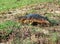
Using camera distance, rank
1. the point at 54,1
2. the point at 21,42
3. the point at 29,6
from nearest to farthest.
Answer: the point at 21,42 → the point at 29,6 → the point at 54,1

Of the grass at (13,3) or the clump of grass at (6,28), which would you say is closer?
the clump of grass at (6,28)

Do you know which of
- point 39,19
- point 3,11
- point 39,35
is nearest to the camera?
point 39,35

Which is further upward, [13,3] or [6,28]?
[6,28]

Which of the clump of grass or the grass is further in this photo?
the grass

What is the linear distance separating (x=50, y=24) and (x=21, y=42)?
284cm

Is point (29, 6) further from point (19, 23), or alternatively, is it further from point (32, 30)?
point (32, 30)

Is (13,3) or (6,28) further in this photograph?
(13,3)

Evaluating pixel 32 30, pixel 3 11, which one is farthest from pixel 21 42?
pixel 3 11

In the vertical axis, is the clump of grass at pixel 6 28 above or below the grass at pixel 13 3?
above

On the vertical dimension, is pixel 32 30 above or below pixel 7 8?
above

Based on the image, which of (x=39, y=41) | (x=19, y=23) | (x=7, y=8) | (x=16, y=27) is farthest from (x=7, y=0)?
(x=39, y=41)

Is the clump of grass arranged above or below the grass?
above

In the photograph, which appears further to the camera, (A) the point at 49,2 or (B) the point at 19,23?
(A) the point at 49,2

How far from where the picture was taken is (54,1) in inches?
662
